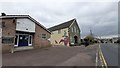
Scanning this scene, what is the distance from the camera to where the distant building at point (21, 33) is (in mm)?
15289

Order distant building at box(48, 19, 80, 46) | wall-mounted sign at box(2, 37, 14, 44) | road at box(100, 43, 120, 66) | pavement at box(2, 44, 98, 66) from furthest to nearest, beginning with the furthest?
distant building at box(48, 19, 80, 46), wall-mounted sign at box(2, 37, 14, 44), road at box(100, 43, 120, 66), pavement at box(2, 44, 98, 66)

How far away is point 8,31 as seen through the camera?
15562mm

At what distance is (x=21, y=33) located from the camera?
722 inches

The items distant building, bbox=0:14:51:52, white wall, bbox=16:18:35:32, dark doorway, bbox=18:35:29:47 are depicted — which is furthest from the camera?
dark doorway, bbox=18:35:29:47

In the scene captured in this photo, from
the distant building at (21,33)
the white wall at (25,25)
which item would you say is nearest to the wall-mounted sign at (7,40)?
the distant building at (21,33)

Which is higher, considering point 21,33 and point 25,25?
point 25,25

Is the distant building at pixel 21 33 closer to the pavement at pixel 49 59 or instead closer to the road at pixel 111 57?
the pavement at pixel 49 59

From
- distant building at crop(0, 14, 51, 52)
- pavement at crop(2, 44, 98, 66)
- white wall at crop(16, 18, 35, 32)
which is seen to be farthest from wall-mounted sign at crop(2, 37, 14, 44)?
pavement at crop(2, 44, 98, 66)

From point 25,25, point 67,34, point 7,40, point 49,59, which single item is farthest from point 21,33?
point 67,34

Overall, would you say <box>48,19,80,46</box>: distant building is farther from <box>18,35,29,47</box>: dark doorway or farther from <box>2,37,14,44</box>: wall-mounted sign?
<box>2,37,14,44</box>: wall-mounted sign

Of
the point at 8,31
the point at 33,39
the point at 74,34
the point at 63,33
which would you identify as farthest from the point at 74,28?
the point at 8,31

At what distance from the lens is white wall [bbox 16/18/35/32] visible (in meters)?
17.3

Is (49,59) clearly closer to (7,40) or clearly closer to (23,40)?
(7,40)

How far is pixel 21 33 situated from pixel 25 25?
1405 millimetres
